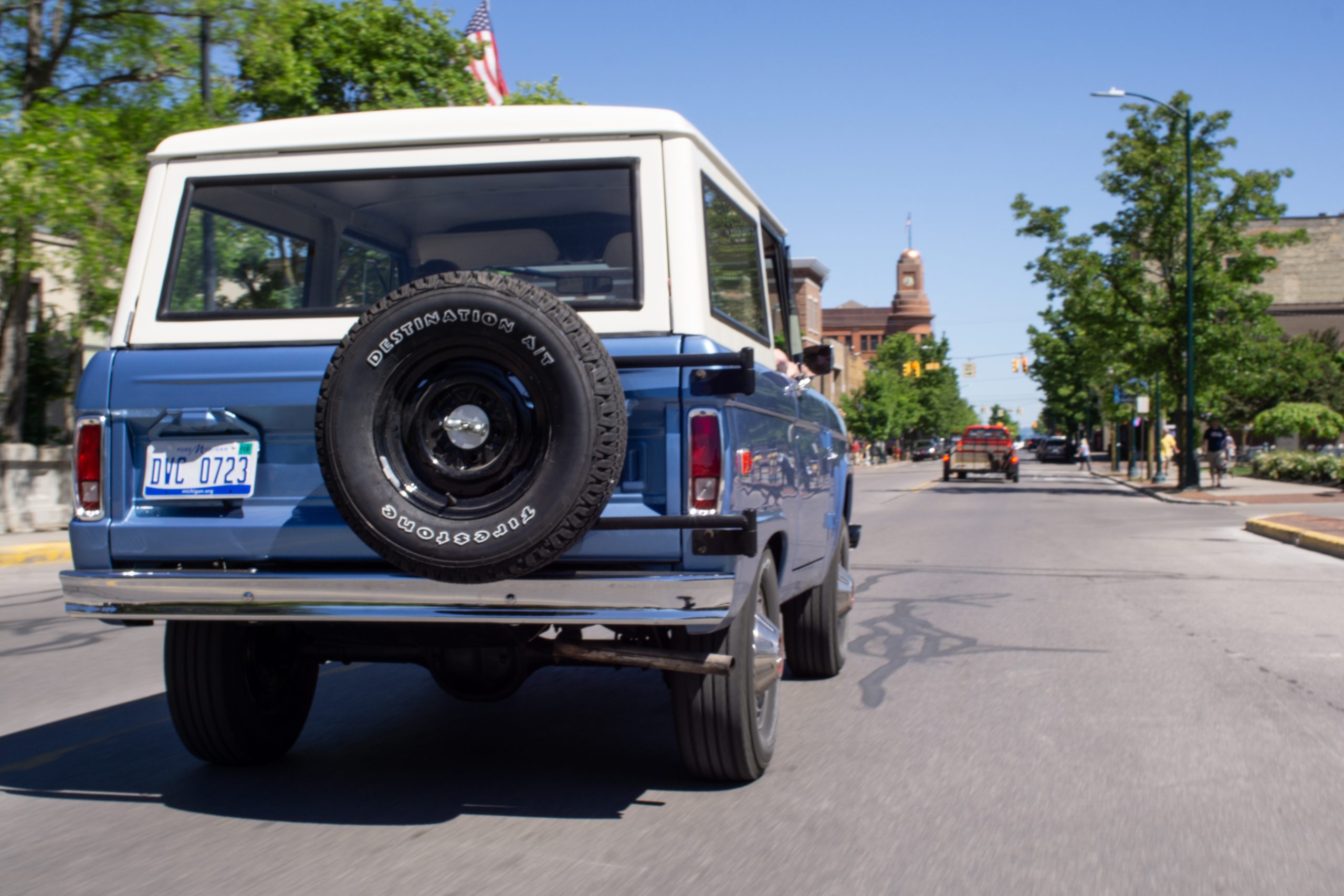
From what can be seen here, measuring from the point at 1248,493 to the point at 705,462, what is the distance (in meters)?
30.2

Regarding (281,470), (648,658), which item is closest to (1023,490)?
(648,658)

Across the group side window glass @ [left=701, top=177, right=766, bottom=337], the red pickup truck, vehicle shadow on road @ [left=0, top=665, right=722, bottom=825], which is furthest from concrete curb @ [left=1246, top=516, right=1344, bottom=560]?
the red pickup truck

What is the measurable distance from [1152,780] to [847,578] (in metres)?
2.77

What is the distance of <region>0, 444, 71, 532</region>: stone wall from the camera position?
18.2 meters

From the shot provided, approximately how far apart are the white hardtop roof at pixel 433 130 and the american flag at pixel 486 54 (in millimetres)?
24278

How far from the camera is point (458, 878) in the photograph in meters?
3.77

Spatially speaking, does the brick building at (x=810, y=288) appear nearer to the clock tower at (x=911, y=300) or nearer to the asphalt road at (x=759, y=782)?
the asphalt road at (x=759, y=782)

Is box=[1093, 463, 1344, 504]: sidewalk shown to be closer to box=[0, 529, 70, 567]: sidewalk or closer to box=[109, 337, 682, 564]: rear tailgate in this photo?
box=[0, 529, 70, 567]: sidewalk

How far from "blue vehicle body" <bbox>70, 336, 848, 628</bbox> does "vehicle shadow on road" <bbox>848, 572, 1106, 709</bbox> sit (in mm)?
2756

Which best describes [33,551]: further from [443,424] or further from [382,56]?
[382,56]

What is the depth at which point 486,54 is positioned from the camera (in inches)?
1121

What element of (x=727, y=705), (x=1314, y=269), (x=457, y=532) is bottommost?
(x=727, y=705)

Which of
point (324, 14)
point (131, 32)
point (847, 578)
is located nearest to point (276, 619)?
point (847, 578)

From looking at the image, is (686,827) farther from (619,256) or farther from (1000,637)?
(1000,637)
